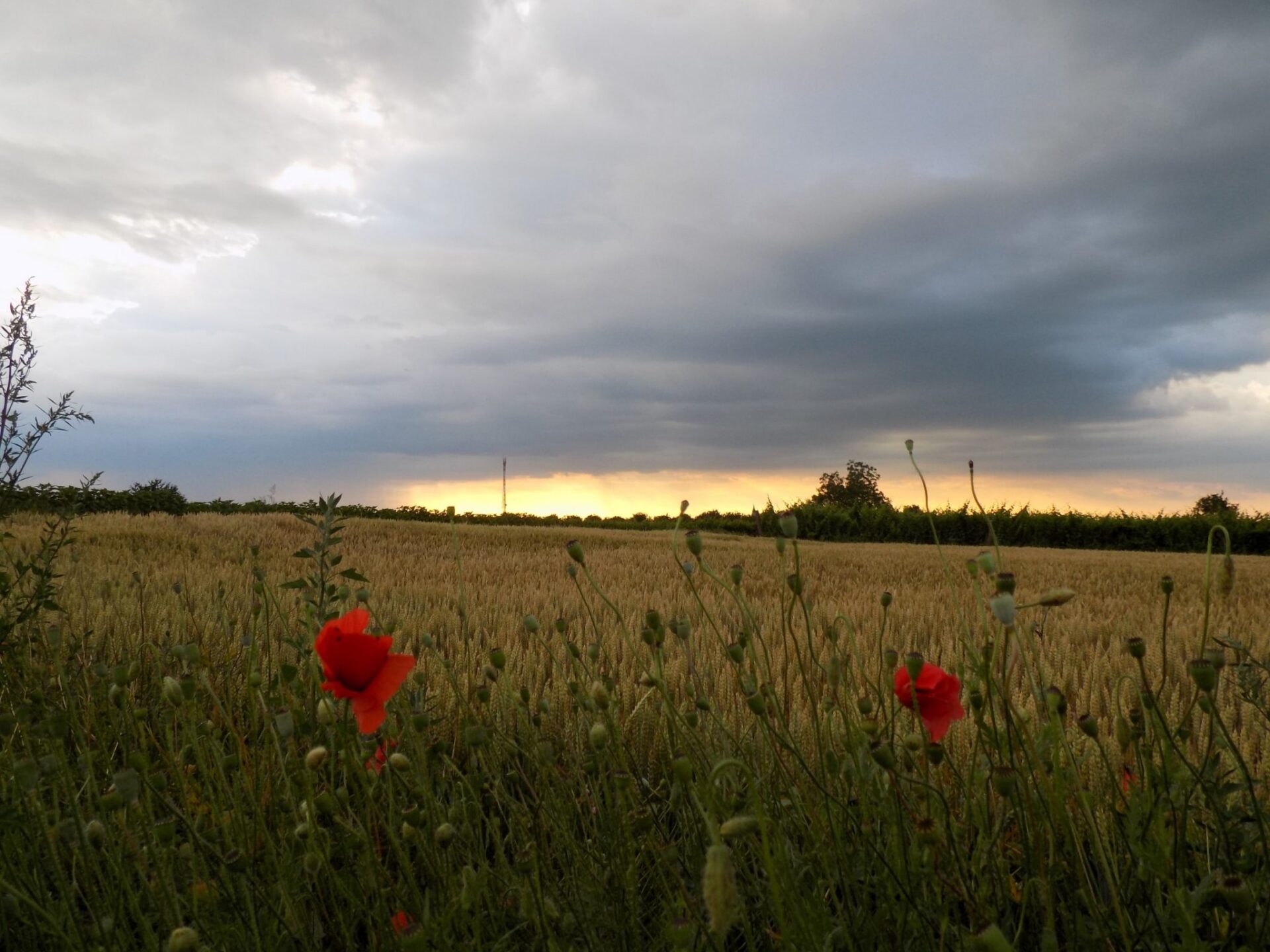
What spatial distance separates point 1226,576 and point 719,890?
1016 mm

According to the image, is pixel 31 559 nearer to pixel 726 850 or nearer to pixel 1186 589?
pixel 726 850

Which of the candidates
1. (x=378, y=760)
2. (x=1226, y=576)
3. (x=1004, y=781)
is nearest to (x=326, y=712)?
(x=378, y=760)

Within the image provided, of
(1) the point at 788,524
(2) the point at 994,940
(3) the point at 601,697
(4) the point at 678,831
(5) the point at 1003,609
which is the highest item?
(1) the point at 788,524

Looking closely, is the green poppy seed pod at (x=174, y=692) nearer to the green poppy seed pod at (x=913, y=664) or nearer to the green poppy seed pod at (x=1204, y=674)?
the green poppy seed pod at (x=913, y=664)

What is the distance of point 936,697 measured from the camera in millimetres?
1531

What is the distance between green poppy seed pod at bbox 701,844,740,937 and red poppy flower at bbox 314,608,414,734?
70cm

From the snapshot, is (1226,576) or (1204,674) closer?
(1204,674)

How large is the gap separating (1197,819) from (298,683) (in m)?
2.07

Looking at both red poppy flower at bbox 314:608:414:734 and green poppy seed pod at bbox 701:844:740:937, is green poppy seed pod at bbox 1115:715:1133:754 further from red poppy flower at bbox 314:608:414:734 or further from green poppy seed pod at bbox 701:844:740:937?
red poppy flower at bbox 314:608:414:734

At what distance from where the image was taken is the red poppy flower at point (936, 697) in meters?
1.50

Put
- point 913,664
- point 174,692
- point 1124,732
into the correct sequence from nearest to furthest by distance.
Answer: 1. point 913,664
2. point 1124,732
3. point 174,692

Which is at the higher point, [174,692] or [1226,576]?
[1226,576]

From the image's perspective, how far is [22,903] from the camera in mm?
1661

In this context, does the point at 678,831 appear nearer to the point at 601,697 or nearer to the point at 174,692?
the point at 601,697
